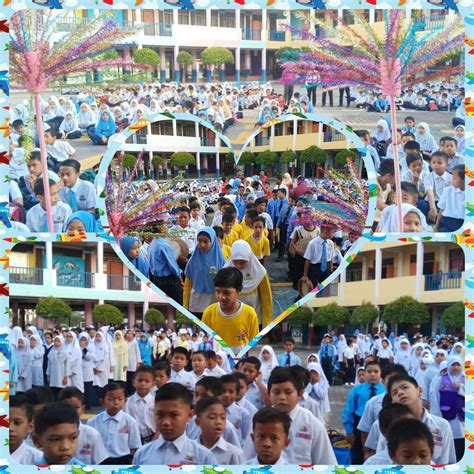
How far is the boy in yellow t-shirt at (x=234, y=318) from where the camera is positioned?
5004 millimetres

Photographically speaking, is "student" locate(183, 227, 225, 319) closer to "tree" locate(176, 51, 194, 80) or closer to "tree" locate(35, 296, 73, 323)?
"tree" locate(35, 296, 73, 323)

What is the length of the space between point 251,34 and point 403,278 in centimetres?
160

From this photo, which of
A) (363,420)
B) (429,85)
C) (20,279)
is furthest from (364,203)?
(20,279)

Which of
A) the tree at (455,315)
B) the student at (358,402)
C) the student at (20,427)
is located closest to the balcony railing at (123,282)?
the student at (20,427)

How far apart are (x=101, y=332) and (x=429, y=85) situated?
2.27 meters

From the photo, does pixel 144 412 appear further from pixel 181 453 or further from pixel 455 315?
pixel 455 315

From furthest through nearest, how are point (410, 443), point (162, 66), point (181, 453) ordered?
point (162, 66)
point (181, 453)
point (410, 443)

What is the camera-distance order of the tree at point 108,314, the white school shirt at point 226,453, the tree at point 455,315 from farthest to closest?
the tree at point 108,314 → the tree at point 455,315 → the white school shirt at point 226,453

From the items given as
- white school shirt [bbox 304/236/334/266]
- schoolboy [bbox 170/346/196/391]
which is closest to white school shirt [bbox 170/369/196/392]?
schoolboy [bbox 170/346/196/391]

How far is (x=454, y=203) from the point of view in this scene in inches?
200

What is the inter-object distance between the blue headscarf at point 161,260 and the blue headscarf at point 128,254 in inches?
1.2

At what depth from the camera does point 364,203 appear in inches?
200

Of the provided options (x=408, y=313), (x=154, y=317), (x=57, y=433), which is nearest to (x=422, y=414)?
(x=408, y=313)

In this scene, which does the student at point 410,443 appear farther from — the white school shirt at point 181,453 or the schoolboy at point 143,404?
the schoolboy at point 143,404
